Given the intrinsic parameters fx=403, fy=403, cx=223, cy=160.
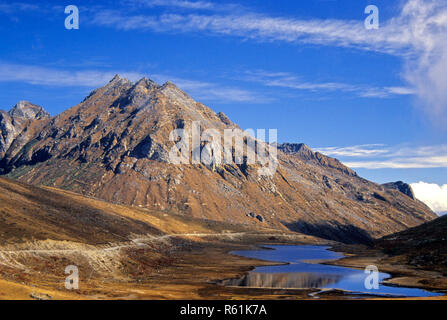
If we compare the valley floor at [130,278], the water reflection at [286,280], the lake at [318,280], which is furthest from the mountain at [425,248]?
the water reflection at [286,280]

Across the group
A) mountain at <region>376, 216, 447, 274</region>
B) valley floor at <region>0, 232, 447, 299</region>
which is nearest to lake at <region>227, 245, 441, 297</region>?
valley floor at <region>0, 232, 447, 299</region>

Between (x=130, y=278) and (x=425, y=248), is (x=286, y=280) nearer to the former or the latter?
(x=130, y=278)

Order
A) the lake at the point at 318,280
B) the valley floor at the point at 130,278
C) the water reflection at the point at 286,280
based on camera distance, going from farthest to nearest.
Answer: the water reflection at the point at 286,280
the lake at the point at 318,280
the valley floor at the point at 130,278

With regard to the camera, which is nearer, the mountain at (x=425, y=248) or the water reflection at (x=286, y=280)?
the water reflection at (x=286, y=280)

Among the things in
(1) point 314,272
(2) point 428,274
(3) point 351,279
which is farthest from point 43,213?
(2) point 428,274

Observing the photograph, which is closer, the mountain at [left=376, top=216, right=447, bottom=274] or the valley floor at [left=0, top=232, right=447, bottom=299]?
the valley floor at [left=0, top=232, right=447, bottom=299]

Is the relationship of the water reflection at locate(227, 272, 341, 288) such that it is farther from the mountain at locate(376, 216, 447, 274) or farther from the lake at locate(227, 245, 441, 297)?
the mountain at locate(376, 216, 447, 274)

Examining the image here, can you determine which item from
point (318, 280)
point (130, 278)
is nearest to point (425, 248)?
point (318, 280)

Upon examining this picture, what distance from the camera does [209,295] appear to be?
74.7 metres

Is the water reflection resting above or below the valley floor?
below

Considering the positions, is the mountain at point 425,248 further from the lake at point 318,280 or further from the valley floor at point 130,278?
the lake at point 318,280
